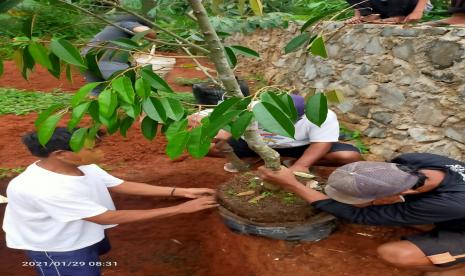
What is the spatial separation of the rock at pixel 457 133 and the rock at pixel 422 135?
0.06 m

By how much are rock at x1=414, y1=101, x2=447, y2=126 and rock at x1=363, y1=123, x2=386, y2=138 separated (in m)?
0.32

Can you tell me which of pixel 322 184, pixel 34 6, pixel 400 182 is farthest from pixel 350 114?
pixel 34 6

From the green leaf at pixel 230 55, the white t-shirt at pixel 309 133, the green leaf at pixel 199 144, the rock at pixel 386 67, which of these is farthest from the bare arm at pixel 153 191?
the rock at pixel 386 67

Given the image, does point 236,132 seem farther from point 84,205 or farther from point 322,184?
point 322,184

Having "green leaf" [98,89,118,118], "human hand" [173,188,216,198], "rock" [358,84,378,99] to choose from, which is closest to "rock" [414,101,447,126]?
"rock" [358,84,378,99]

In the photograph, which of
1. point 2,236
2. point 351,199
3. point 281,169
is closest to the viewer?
point 351,199

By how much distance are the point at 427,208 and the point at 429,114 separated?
4.99 ft

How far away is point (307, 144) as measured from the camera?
9.59 ft

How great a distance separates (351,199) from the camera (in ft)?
6.39

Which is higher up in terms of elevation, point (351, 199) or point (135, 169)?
point (351, 199)

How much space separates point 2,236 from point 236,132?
203cm

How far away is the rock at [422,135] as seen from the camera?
320 centimetres

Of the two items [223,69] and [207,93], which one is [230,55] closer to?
[223,69]

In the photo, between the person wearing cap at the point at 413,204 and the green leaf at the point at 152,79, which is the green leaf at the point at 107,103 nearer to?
the green leaf at the point at 152,79
